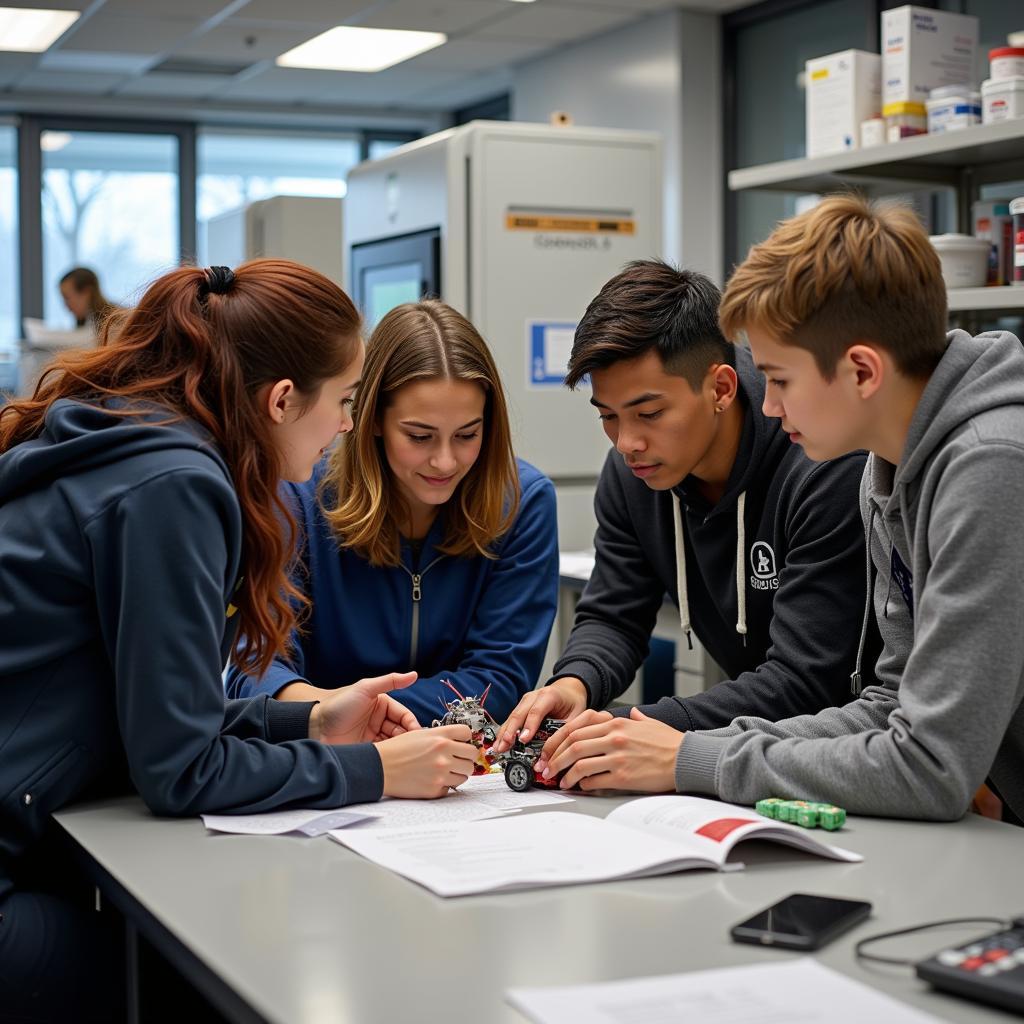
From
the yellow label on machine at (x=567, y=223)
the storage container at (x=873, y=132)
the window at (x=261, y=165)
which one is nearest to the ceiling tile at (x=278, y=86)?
the window at (x=261, y=165)

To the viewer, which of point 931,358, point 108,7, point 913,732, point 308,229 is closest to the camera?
point 913,732

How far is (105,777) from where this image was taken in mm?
1499

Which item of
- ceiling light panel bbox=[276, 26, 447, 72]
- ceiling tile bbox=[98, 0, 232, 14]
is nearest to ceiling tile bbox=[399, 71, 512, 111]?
ceiling light panel bbox=[276, 26, 447, 72]

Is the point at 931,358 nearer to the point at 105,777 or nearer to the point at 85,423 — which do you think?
the point at 85,423

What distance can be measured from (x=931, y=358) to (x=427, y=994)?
87 cm

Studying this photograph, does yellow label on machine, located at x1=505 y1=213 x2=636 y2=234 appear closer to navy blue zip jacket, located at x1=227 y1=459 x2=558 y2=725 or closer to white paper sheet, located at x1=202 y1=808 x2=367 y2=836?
navy blue zip jacket, located at x1=227 y1=459 x2=558 y2=725

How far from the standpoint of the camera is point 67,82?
7.46m

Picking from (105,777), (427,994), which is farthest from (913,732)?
(105,777)

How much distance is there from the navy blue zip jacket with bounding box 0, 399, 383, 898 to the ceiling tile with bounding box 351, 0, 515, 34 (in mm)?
4856

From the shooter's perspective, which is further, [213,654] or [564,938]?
[213,654]

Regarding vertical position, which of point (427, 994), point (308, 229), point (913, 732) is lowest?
point (427, 994)

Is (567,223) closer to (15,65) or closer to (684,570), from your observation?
(684,570)

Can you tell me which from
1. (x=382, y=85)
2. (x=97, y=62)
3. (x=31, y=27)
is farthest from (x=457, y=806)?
(x=382, y=85)

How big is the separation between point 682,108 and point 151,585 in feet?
17.0
